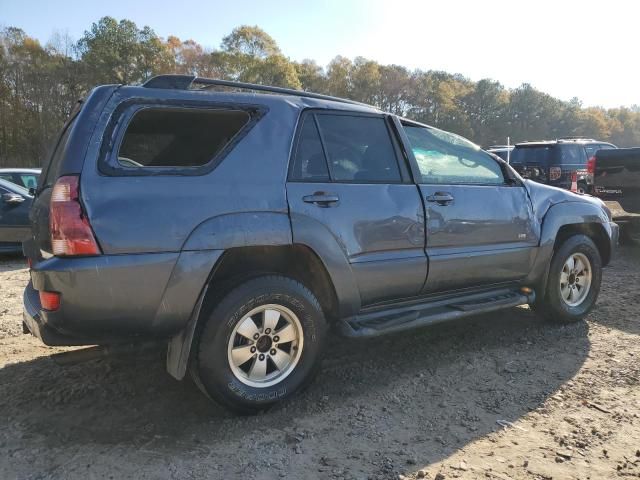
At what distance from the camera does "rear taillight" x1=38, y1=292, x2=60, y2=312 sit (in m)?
2.54

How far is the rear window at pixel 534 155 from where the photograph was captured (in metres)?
12.5

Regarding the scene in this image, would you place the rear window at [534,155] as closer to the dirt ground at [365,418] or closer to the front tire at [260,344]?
the dirt ground at [365,418]

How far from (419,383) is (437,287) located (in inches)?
28.1

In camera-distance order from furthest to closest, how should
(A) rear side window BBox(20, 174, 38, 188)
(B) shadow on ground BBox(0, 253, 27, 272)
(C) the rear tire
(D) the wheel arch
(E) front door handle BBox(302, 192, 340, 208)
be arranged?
(A) rear side window BBox(20, 174, 38, 188) < (B) shadow on ground BBox(0, 253, 27, 272) < (C) the rear tire < (E) front door handle BBox(302, 192, 340, 208) < (D) the wheel arch

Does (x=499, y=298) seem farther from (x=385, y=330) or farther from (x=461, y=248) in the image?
(x=385, y=330)

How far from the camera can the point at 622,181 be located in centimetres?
870

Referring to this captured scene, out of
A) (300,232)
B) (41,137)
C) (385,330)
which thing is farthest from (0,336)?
(41,137)

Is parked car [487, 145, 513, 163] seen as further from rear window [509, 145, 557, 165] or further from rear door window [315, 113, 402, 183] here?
rear door window [315, 113, 402, 183]

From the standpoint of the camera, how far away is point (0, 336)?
4391 millimetres

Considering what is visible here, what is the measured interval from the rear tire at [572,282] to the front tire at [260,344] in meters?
2.42

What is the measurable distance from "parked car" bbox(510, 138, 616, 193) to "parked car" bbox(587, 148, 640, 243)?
3.01m

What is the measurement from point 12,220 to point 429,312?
23.2 feet

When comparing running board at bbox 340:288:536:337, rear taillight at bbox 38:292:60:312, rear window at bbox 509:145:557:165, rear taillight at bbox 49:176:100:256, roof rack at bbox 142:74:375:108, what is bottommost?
running board at bbox 340:288:536:337

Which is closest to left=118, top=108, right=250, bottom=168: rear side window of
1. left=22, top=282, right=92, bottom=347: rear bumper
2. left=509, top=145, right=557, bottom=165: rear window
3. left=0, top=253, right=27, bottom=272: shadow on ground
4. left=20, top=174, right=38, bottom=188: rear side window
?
left=22, top=282, right=92, bottom=347: rear bumper
